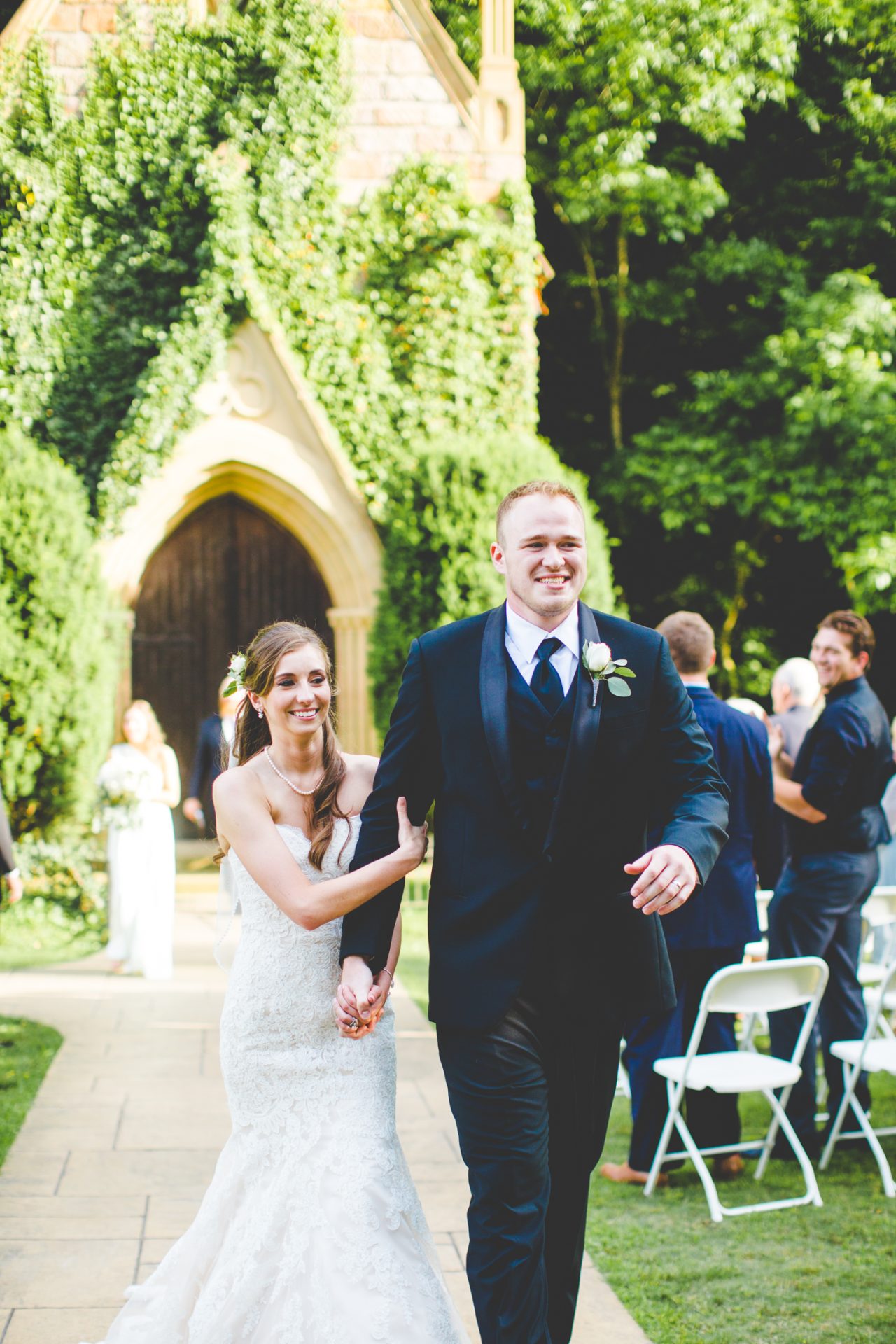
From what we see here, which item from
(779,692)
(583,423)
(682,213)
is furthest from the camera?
(583,423)

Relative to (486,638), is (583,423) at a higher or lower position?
higher

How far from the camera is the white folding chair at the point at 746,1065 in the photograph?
15.1 feet

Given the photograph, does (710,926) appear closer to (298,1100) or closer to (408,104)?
(298,1100)

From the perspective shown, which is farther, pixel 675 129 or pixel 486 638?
pixel 675 129

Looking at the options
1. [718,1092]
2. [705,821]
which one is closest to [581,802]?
[705,821]

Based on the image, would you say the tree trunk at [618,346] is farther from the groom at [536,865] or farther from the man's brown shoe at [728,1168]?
the groom at [536,865]

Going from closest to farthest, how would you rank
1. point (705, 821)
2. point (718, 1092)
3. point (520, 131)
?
point (705, 821) < point (718, 1092) < point (520, 131)

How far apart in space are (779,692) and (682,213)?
11383 mm

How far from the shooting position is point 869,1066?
4996mm

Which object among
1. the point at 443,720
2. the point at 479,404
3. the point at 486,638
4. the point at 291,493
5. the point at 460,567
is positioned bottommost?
the point at 443,720

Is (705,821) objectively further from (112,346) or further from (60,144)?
(60,144)

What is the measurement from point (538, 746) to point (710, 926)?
2576 mm

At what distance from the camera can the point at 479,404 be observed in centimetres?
1283

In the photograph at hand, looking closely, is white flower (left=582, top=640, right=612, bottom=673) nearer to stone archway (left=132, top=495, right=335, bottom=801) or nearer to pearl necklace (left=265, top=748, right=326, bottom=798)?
pearl necklace (left=265, top=748, right=326, bottom=798)
